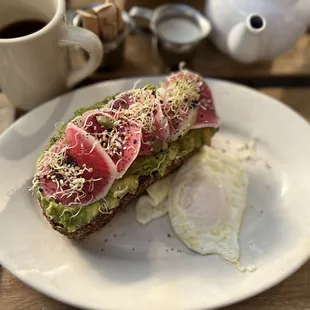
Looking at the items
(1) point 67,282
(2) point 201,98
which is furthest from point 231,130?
(1) point 67,282

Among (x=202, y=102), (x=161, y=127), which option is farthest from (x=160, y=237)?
(x=202, y=102)

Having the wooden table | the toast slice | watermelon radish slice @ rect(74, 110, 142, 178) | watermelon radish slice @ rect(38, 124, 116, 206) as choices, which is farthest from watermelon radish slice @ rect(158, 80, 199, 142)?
the wooden table

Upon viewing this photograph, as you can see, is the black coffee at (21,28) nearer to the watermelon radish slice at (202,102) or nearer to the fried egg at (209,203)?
the watermelon radish slice at (202,102)

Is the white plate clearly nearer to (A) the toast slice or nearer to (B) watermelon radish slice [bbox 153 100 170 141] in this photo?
(A) the toast slice

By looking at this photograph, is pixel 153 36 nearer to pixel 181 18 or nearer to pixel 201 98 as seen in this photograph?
pixel 181 18

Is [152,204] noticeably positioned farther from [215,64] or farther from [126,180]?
[215,64]

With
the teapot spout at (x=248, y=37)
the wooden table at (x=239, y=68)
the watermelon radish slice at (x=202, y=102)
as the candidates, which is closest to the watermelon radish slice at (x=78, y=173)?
the watermelon radish slice at (x=202, y=102)
